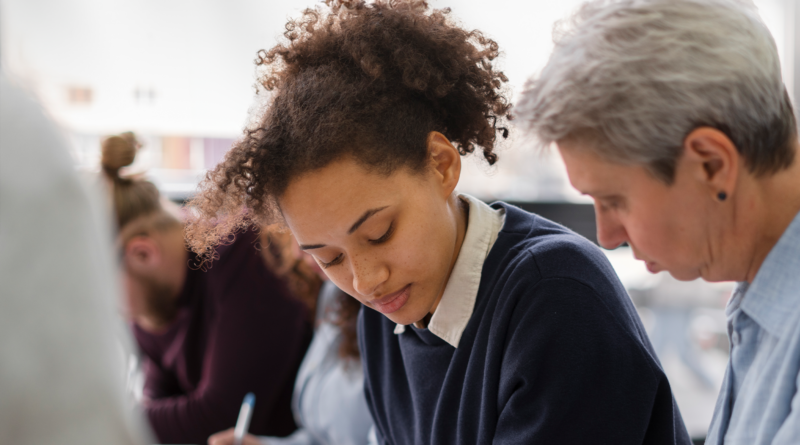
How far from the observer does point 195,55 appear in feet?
7.82

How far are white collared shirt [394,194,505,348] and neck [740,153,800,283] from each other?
379 mm

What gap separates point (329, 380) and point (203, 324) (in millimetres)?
574

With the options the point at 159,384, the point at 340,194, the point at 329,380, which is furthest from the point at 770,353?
the point at 159,384

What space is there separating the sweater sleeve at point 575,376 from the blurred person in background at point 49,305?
1.73 ft

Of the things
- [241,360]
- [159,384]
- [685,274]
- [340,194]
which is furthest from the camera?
[159,384]

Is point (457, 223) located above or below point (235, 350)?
Answer: above

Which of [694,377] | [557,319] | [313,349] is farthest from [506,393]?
[694,377]

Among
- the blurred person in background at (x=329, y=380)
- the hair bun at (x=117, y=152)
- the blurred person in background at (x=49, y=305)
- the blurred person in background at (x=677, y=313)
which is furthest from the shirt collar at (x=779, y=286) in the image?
the blurred person in background at (x=677, y=313)

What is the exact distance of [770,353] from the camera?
698mm

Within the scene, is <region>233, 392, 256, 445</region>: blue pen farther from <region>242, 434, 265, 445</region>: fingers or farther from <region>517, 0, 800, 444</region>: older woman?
<region>517, 0, 800, 444</region>: older woman

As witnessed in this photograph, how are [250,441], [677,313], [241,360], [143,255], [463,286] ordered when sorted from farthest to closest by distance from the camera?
1. [677,313]
2. [143,255]
3. [241,360]
4. [250,441]
5. [463,286]

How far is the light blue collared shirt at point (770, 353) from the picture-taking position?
64cm

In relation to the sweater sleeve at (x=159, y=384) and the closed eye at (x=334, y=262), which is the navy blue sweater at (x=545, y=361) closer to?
the closed eye at (x=334, y=262)

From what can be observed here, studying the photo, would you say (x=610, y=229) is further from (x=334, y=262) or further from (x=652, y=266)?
(x=334, y=262)
